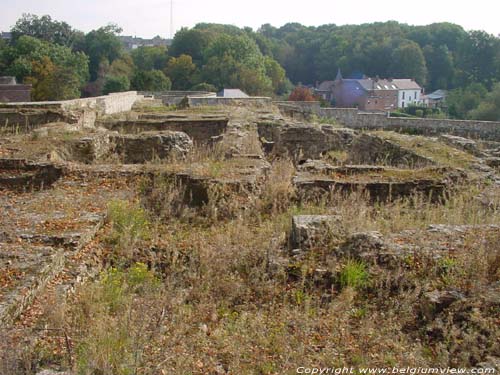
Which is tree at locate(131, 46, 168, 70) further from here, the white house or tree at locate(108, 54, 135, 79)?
the white house

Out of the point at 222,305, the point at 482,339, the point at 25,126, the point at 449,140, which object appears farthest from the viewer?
the point at 25,126

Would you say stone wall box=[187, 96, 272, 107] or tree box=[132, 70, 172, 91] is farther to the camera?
tree box=[132, 70, 172, 91]

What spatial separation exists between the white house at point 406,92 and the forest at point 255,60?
24.0 feet

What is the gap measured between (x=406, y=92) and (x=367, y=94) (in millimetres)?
8264

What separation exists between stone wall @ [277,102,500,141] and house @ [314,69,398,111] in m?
45.6

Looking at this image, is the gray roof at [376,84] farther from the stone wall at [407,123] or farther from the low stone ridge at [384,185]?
the low stone ridge at [384,185]

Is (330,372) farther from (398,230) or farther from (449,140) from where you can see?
(449,140)

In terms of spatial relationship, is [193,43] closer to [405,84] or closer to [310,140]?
[405,84]

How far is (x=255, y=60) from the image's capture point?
202 ft

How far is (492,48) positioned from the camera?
75.1 metres

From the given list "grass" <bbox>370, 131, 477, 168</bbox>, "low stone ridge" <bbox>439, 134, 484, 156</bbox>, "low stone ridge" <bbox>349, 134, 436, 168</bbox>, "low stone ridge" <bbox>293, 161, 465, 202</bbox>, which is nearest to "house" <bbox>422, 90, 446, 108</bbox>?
"low stone ridge" <bbox>439, 134, 484, 156</bbox>

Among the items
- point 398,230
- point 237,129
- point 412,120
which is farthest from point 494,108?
point 398,230

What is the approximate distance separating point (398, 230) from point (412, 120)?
20172 millimetres

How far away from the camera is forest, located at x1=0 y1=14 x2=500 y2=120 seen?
2035 inches
